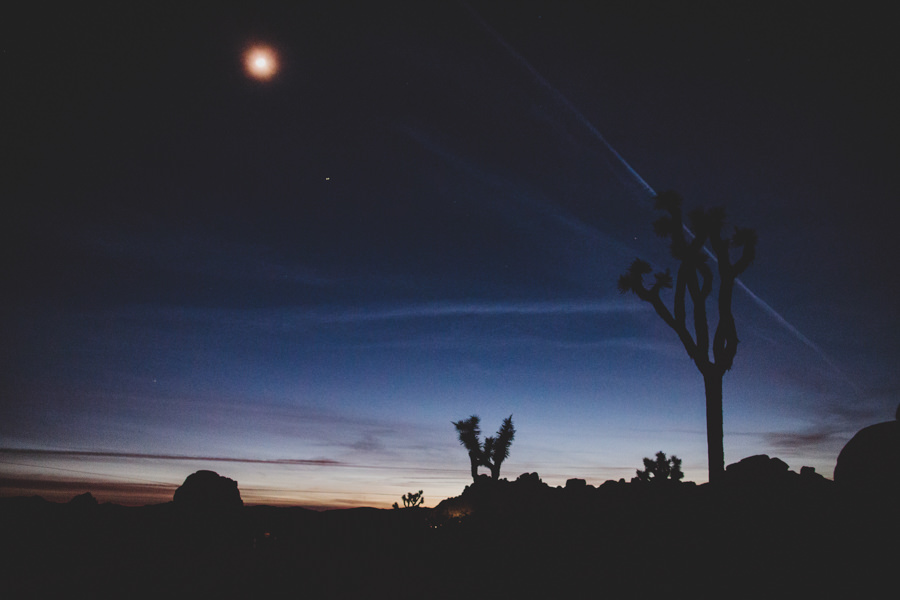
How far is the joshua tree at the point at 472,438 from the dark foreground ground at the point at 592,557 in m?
→ 7.63

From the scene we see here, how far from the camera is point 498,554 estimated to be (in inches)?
→ 382

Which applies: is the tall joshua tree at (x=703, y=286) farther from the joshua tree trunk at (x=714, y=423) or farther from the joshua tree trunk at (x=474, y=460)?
the joshua tree trunk at (x=474, y=460)

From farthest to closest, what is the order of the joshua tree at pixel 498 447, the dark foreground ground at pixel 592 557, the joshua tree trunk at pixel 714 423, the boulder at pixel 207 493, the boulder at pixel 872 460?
the boulder at pixel 207 493
the joshua tree at pixel 498 447
the joshua tree trunk at pixel 714 423
the boulder at pixel 872 460
the dark foreground ground at pixel 592 557

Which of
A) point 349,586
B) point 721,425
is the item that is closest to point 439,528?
point 349,586

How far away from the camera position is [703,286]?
1252 cm

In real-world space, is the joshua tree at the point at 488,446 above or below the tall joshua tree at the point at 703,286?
below

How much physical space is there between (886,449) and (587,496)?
6.08 meters

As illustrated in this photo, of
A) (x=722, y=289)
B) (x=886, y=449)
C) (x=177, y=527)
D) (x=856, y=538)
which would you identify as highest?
(x=722, y=289)

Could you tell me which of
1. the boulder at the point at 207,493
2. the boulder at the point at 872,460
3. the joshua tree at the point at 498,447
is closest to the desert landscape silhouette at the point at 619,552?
the boulder at the point at 872,460

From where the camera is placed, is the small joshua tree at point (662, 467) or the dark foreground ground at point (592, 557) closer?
the dark foreground ground at point (592, 557)

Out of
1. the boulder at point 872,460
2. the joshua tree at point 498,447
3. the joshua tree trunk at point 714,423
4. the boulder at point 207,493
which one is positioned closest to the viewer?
the boulder at point 872,460

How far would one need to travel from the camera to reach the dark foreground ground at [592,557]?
650cm

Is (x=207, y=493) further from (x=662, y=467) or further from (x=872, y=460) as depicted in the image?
(x=872, y=460)

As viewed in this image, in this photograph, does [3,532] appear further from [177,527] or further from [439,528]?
[439,528]
